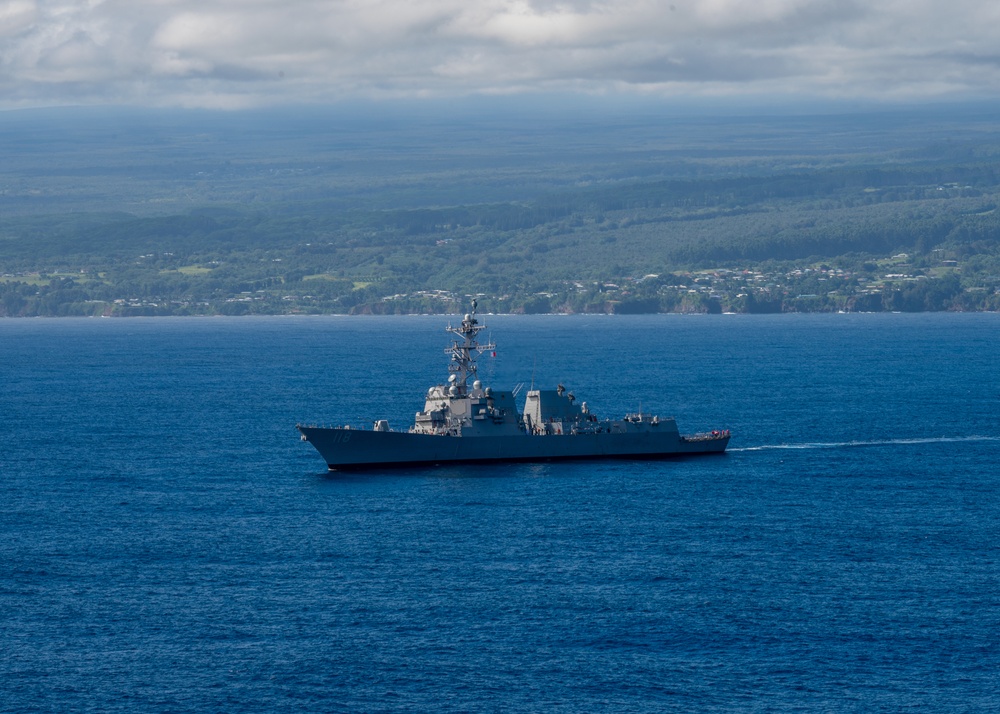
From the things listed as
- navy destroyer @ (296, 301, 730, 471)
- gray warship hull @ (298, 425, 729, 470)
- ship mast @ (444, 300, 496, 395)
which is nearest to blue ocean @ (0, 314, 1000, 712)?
gray warship hull @ (298, 425, 729, 470)

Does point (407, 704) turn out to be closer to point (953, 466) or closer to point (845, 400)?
point (953, 466)

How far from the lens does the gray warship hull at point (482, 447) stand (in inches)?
3851

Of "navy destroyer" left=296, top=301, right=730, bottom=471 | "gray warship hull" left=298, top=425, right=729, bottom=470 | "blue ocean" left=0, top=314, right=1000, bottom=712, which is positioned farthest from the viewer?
"navy destroyer" left=296, top=301, right=730, bottom=471

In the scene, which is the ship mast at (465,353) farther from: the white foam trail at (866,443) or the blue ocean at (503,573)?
the white foam trail at (866,443)

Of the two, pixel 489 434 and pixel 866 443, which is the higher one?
pixel 489 434

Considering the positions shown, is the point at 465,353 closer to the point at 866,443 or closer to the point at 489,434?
the point at 489,434

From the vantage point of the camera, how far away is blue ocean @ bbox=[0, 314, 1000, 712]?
56031mm

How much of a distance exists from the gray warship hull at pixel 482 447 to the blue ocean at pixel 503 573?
148 centimetres

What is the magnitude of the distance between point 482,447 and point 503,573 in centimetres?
2973

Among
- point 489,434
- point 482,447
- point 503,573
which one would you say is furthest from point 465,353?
point 503,573

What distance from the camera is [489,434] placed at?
10062 cm

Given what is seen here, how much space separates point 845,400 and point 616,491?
171 feet

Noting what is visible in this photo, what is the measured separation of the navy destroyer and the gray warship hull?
0.06 m

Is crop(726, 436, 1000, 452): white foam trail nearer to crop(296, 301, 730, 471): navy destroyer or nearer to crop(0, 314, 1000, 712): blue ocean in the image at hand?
crop(0, 314, 1000, 712): blue ocean
